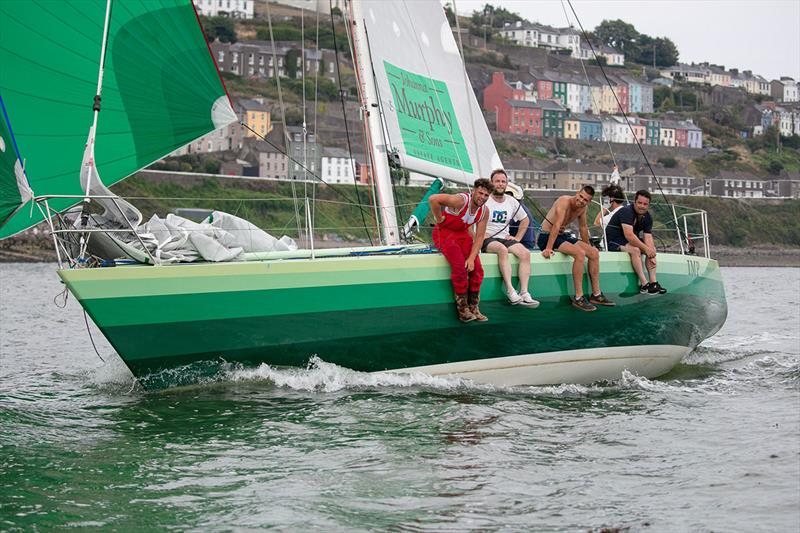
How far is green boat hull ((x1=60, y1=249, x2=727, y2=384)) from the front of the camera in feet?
26.4

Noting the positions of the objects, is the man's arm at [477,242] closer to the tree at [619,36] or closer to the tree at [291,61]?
the tree at [291,61]

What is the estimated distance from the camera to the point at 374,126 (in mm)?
11008

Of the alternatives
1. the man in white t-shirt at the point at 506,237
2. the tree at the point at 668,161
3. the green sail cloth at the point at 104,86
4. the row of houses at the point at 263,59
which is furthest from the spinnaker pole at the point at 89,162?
the tree at the point at 668,161

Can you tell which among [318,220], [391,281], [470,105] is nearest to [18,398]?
[391,281]

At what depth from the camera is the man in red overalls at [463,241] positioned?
8.95 m

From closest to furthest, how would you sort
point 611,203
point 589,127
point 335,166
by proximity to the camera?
1. point 611,203
2. point 335,166
3. point 589,127

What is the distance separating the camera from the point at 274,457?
21.8ft

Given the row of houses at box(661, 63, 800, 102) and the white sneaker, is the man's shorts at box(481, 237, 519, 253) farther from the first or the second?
the row of houses at box(661, 63, 800, 102)

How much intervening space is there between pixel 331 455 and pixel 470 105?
248 inches

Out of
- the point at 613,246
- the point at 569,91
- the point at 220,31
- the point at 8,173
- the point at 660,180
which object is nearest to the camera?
the point at 8,173

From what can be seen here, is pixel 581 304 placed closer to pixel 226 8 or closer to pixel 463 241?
pixel 463 241

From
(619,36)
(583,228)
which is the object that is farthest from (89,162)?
(619,36)

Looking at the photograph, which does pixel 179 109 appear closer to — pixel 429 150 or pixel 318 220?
pixel 429 150

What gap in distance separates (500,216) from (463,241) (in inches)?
30.9
